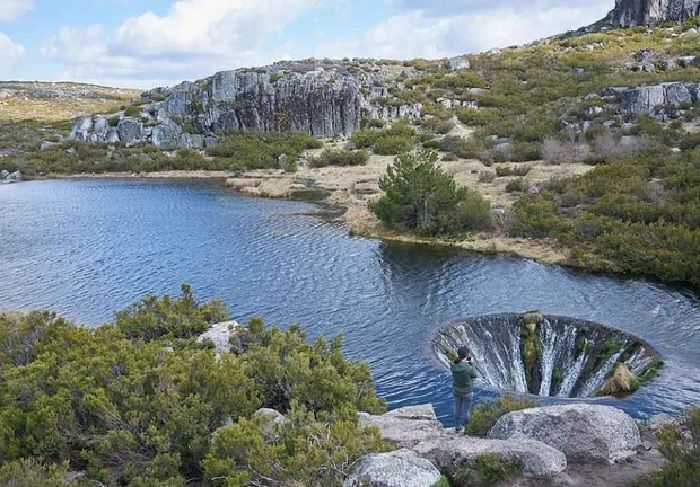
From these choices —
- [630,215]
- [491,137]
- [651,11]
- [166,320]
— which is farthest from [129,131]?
[651,11]

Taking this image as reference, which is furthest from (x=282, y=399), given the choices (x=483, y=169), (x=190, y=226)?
(x=483, y=169)


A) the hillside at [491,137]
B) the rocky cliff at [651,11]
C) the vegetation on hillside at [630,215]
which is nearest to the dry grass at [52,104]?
the hillside at [491,137]

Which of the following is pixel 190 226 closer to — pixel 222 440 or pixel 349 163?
pixel 349 163

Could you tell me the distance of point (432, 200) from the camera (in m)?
37.8

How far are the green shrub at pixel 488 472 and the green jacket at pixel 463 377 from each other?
3061 mm

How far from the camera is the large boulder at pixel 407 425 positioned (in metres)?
12.6

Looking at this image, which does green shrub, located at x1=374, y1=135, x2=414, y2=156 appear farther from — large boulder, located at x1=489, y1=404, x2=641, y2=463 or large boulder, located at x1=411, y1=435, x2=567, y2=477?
large boulder, located at x1=411, y1=435, x2=567, y2=477

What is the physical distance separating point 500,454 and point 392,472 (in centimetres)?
231

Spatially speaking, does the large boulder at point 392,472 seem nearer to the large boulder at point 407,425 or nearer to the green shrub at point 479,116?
the large boulder at point 407,425

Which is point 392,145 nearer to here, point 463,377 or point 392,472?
point 463,377

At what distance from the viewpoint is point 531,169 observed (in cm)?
5038

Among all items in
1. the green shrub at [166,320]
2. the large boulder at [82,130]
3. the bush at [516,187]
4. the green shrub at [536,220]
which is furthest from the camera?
the large boulder at [82,130]

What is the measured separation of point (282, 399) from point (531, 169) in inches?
1603

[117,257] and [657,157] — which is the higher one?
[657,157]
